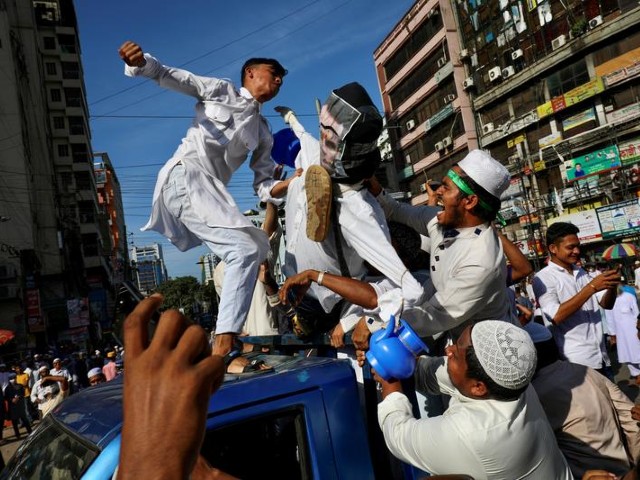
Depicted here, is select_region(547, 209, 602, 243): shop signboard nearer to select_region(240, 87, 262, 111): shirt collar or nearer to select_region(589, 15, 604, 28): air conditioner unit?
select_region(589, 15, 604, 28): air conditioner unit

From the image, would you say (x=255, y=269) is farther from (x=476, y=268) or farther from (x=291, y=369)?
(x=476, y=268)

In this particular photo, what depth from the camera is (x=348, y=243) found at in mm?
2746

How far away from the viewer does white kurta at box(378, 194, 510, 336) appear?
2.42 metres

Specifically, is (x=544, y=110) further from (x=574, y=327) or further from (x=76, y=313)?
(x=76, y=313)

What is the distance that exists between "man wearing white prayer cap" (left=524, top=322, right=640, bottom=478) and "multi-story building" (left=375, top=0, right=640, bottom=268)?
28.0 meters

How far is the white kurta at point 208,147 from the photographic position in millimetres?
2963

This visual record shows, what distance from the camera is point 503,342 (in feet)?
6.49

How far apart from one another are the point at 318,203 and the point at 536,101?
1440 inches

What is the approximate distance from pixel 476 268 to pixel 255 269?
1.26m

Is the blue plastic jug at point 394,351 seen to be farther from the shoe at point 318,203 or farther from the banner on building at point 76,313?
the banner on building at point 76,313

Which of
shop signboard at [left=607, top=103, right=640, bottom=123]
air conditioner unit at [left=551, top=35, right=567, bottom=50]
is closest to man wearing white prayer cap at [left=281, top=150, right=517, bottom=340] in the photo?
shop signboard at [left=607, top=103, right=640, bottom=123]

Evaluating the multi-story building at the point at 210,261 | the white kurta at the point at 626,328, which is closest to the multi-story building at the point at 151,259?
the multi-story building at the point at 210,261

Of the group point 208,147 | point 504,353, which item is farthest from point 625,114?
point 504,353

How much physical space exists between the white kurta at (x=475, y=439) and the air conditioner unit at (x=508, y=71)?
38410mm
